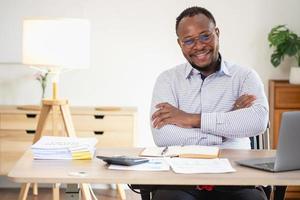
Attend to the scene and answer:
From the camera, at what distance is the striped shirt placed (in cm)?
253

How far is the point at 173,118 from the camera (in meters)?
2.59

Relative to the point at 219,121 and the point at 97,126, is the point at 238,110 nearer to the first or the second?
the point at 219,121

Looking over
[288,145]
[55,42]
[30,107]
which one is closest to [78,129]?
[30,107]

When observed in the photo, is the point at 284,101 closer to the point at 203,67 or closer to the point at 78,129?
the point at 78,129

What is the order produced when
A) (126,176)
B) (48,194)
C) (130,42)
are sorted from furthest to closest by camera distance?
(130,42) → (48,194) → (126,176)

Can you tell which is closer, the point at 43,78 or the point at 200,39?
the point at 200,39

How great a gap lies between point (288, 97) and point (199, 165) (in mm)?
2561

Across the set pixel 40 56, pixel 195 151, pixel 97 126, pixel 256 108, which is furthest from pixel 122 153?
pixel 97 126

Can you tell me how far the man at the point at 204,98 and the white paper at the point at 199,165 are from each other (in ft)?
1.31

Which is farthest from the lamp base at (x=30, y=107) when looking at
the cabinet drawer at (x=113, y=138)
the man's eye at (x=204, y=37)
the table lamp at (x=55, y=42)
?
the man's eye at (x=204, y=37)

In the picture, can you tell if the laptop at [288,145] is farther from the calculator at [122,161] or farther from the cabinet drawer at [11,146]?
the cabinet drawer at [11,146]

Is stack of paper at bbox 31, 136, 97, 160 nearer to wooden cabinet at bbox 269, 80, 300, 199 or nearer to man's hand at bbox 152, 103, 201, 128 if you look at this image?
man's hand at bbox 152, 103, 201, 128

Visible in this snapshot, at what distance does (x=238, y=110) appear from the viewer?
2.57 metres

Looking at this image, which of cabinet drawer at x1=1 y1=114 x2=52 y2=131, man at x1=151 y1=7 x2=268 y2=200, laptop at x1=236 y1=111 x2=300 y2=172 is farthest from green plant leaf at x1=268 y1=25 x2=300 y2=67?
laptop at x1=236 y1=111 x2=300 y2=172
